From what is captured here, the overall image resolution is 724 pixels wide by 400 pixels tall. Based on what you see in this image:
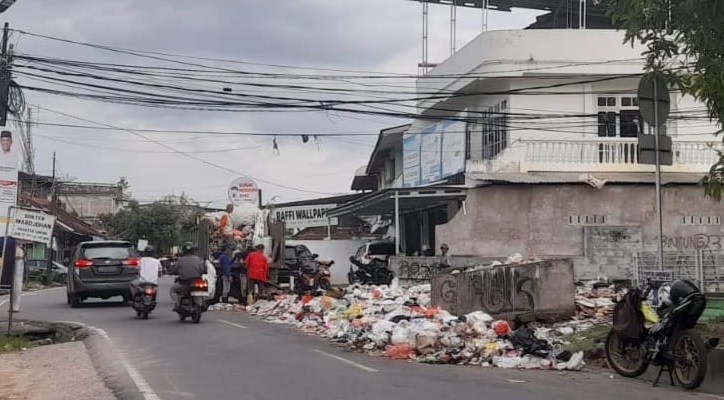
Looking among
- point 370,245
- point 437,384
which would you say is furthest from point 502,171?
point 437,384

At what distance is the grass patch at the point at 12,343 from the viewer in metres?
14.8

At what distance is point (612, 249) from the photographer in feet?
82.9

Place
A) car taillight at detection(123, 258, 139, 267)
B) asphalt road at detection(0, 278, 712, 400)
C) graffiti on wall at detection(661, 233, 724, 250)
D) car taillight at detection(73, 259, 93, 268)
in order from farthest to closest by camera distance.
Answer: graffiti on wall at detection(661, 233, 724, 250) → car taillight at detection(123, 258, 139, 267) → car taillight at detection(73, 259, 93, 268) → asphalt road at detection(0, 278, 712, 400)

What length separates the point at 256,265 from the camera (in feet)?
76.1

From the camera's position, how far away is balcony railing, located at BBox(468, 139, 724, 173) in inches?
1072

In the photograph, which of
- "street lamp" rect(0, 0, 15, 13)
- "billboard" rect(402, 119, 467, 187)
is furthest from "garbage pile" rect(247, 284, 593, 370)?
"billboard" rect(402, 119, 467, 187)

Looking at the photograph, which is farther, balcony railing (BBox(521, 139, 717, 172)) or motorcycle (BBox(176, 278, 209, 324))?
balcony railing (BBox(521, 139, 717, 172))

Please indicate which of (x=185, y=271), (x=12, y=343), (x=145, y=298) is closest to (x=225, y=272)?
(x=145, y=298)

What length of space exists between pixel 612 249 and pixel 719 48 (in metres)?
18.0

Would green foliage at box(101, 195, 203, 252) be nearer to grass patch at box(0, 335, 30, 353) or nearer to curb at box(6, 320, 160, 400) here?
grass patch at box(0, 335, 30, 353)

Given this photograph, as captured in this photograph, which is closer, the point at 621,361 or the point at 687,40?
the point at 687,40

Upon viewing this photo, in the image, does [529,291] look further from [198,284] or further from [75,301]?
[75,301]

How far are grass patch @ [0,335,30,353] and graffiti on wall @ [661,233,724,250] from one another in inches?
703

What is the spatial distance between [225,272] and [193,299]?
5.88m
